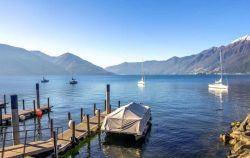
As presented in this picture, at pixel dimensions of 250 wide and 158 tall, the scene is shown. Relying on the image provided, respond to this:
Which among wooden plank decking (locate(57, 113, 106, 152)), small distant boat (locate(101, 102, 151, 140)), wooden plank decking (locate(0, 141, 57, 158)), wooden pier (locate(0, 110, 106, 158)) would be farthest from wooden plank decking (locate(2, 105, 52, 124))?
wooden plank decking (locate(0, 141, 57, 158))

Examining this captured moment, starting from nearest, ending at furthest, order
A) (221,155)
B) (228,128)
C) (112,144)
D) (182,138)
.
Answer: (221,155) < (112,144) < (182,138) < (228,128)

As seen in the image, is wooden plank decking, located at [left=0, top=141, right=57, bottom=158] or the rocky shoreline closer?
wooden plank decking, located at [left=0, top=141, right=57, bottom=158]

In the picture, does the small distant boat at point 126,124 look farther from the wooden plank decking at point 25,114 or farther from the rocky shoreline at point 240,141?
the wooden plank decking at point 25,114

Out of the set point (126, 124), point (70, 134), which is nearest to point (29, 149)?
point (70, 134)

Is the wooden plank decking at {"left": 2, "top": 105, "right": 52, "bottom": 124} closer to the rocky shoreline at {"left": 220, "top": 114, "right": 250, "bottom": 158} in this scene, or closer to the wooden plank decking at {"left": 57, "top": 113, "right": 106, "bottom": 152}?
the wooden plank decking at {"left": 57, "top": 113, "right": 106, "bottom": 152}

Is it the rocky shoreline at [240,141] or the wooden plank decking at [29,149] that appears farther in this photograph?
the rocky shoreline at [240,141]

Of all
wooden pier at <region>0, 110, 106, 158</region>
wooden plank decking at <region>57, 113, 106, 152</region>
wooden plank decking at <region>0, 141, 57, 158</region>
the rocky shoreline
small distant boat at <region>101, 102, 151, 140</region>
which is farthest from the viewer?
small distant boat at <region>101, 102, 151, 140</region>

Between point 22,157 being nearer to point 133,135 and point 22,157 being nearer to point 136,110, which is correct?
point 133,135

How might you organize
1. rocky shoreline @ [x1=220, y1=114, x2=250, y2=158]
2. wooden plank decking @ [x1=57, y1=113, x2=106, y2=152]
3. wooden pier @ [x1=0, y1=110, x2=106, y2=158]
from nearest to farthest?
wooden pier @ [x1=0, y1=110, x2=106, y2=158]
rocky shoreline @ [x1=220, y1=114, x2=250, y2=158]
wooden plank decking @ [x1=57, y1=113, x2=106, y2=152]

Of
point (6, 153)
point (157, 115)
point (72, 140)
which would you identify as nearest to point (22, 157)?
point (6, 153)

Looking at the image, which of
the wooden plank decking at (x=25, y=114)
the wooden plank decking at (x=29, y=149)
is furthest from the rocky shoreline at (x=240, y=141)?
the wooden plank decking at (x=25, y=114)

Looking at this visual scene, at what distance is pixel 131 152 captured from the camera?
3192 cm

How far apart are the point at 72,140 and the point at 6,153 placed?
9315mm

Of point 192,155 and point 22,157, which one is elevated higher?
point 22,157
